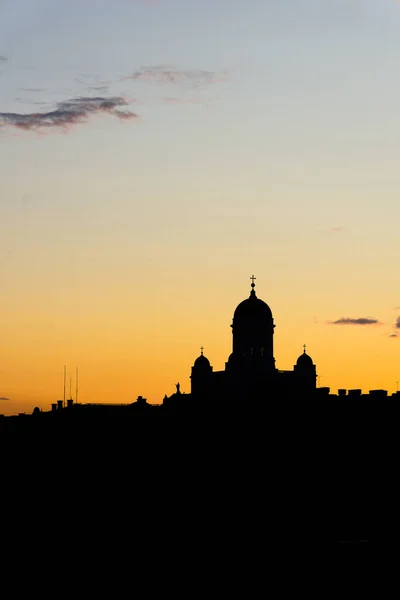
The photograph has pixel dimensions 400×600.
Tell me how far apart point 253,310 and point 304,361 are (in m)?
8.54

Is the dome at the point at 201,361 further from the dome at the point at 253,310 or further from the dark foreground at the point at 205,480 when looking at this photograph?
the dark foreground at the point at 205,480

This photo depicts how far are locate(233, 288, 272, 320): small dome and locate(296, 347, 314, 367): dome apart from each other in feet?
22.6

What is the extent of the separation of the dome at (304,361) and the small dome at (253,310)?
6.88m

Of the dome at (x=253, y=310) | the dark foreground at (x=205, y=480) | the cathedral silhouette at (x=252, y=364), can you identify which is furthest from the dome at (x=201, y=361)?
the dark foreground at (x=205, y=480)

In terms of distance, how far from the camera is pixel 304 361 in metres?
177

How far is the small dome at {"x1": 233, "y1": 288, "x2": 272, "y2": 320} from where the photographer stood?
6718 inches

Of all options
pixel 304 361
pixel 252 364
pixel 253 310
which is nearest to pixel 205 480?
pixel 252 364

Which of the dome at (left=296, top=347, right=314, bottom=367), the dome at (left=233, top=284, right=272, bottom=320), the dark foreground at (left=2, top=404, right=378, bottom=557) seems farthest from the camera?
the dome at (left=296, top=347, right=314, bottom=367)

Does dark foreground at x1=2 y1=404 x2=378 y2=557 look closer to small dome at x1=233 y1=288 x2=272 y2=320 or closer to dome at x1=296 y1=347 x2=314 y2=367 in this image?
small dome at x1=233 y1=288 x2=272 y2=320

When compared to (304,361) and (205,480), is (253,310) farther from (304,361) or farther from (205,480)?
(205,480)

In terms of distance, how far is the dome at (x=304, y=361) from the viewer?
17650 centimetres

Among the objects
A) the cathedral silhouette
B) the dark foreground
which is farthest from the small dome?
the dark foreground

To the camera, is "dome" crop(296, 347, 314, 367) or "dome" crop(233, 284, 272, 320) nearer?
"dome" crop(233, 284, 272, 320)

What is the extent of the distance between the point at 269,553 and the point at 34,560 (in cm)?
1094
